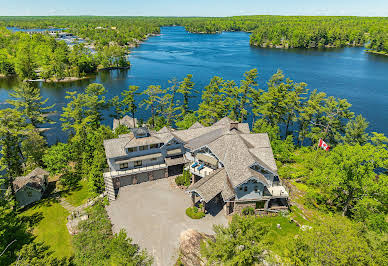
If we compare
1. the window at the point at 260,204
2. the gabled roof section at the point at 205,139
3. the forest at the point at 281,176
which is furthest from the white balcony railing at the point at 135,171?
the window at the point at 260,204

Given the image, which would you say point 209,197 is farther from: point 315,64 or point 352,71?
point 315,64

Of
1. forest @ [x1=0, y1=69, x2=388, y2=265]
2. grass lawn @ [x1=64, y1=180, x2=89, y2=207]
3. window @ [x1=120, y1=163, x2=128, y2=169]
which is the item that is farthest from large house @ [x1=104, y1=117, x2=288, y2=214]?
grass lawn @ [x1=64, y1=180, x2=89, y2=207]

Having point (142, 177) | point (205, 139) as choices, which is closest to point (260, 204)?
point (205, 139)

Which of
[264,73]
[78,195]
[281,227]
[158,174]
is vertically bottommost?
[78,195]

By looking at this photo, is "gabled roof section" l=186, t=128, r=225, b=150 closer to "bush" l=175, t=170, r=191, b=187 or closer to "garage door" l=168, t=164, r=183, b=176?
"bush" l=175, t=170, r=191, b=187

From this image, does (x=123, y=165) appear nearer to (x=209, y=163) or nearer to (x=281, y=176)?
(x=209, y=163)

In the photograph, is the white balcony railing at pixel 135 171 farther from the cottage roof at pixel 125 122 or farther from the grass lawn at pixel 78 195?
the cottage roof at pixel 125 122
